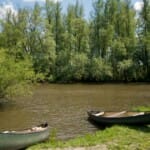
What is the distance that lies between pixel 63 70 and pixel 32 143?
55228mm

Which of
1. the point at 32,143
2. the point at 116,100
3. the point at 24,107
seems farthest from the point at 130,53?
the point at 32,143

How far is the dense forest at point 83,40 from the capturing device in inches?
3029

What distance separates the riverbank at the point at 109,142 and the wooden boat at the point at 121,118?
1652 mm

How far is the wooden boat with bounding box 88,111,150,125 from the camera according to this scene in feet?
86.8

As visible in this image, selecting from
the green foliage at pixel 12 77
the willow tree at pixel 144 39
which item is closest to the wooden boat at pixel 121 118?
the green foliage at pixel 12 77

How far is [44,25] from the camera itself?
83.2 meters

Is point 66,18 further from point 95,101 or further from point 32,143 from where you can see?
point 32,143

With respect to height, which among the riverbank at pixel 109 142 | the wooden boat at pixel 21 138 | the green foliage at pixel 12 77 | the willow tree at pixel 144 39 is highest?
the willow tree at pixel 144 39

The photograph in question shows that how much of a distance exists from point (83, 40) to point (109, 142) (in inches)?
2471

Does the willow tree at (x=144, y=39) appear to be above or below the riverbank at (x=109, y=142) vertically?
above

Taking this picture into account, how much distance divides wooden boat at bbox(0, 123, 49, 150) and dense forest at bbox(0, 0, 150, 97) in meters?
51.7

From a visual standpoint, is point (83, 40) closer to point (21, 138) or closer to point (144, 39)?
point (144, 39)

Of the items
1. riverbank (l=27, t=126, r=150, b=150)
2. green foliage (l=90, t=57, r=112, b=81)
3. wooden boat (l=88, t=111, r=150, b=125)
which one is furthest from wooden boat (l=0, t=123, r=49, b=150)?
green foliage (l=90, t=57, r=112, b=81)

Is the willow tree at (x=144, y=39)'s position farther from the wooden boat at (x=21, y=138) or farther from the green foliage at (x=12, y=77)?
the wooden boat at (x=21, y=138)
